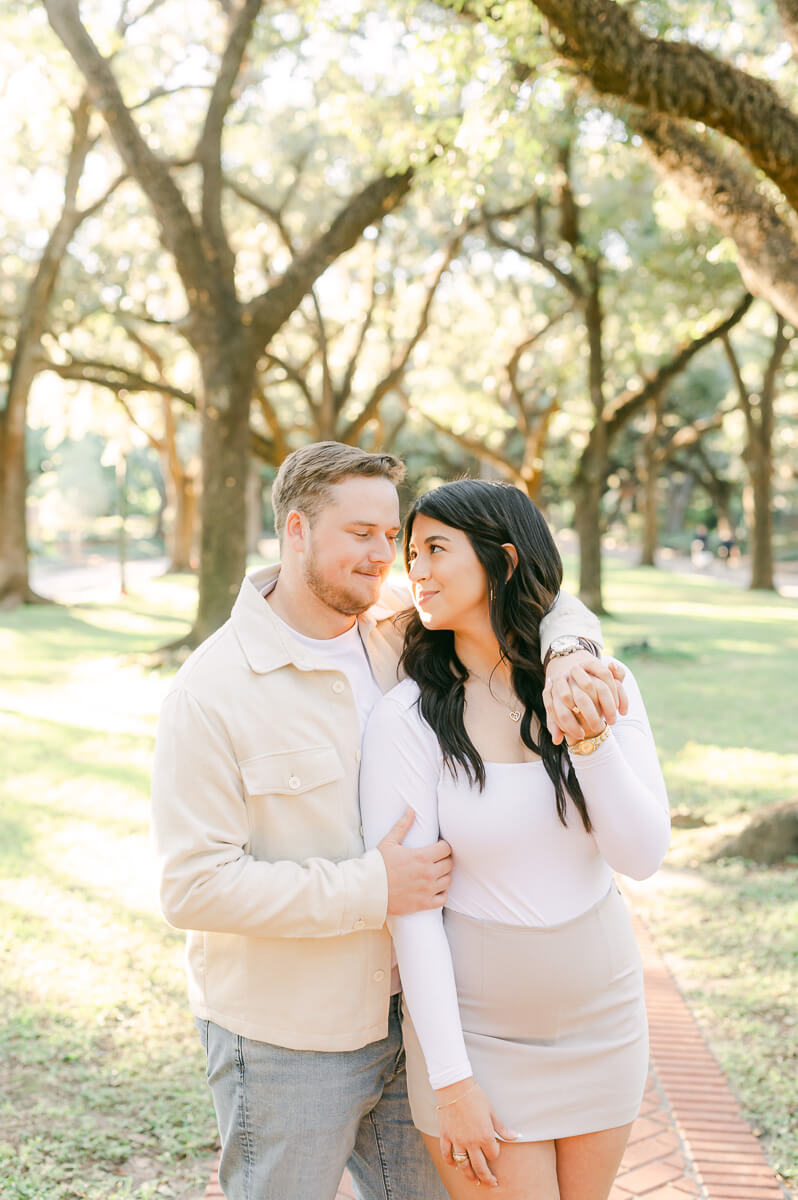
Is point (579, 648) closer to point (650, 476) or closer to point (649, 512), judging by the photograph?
point (650, 476)

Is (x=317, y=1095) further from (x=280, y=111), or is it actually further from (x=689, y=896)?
(x=280, y=111)

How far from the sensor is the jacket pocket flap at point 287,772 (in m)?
2.04

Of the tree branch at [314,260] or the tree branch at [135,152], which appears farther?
the tree branch at [314,260]

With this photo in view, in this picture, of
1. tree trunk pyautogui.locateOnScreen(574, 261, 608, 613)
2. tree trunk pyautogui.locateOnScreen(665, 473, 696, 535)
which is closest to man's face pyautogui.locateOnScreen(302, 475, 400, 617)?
tree trunk pyautogui.locateOnScreen(574, 261, 608, 613)

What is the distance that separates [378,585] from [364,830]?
0.51 metres

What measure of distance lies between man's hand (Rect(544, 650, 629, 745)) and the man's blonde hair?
0.60 m

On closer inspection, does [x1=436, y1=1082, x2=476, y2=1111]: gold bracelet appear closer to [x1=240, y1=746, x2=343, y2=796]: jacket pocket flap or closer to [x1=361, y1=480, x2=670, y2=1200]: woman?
[x1=361, y1=480, x2=670, y2=1200]: woman

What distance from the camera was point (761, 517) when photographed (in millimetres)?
25016

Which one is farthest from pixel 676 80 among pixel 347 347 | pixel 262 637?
pixel 347 347

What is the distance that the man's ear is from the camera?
2.24m

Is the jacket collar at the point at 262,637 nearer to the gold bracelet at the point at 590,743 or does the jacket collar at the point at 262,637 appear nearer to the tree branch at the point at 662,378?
the gold bracelet at the point at 590,743

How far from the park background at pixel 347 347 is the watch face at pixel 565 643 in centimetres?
167

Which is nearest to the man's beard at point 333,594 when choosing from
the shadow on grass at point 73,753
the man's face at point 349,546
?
the man's face at point 349,546

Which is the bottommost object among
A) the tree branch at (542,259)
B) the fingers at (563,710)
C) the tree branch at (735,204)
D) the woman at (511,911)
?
the woman at (511,911)
